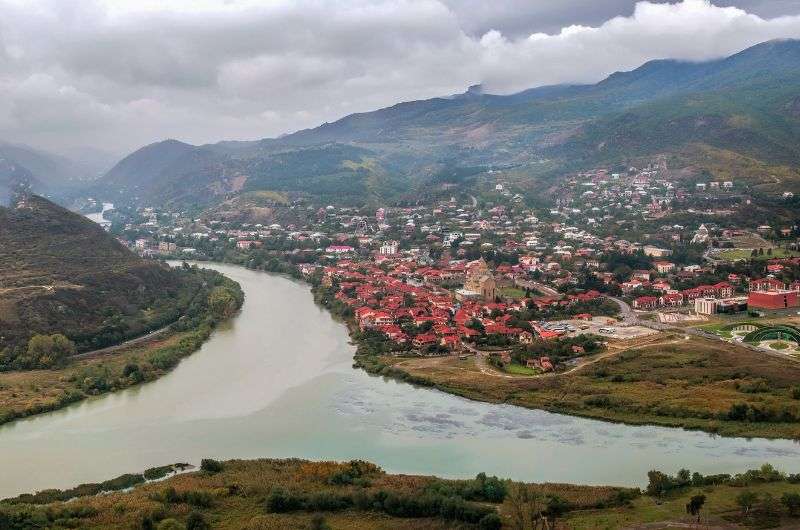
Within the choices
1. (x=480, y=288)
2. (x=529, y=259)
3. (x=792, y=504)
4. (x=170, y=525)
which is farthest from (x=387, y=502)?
(x=529, y=259)

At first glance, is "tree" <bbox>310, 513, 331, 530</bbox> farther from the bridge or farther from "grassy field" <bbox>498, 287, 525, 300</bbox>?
"grassy field" <bbox>498, 287, 525, 300</bbox>

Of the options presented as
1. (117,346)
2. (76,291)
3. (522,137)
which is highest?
(522,137)

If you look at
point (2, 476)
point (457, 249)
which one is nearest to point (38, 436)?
point (2, 476)

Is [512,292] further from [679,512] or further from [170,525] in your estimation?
[170,525]

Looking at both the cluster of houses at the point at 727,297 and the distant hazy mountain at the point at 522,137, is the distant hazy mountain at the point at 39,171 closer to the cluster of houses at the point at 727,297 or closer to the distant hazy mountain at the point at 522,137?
the distant hazy mountain at the point at 522,137

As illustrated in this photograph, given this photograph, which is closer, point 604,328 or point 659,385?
point 659,385

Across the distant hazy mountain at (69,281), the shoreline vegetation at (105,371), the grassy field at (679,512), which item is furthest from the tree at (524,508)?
the distant hazy mountain at (69,281)

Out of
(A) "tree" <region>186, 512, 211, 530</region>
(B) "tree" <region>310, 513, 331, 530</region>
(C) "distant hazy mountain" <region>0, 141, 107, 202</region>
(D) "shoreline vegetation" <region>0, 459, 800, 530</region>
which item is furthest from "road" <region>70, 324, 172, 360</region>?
(C) "distant hazy mountain" <region>0, 141, 107, 202</region>
